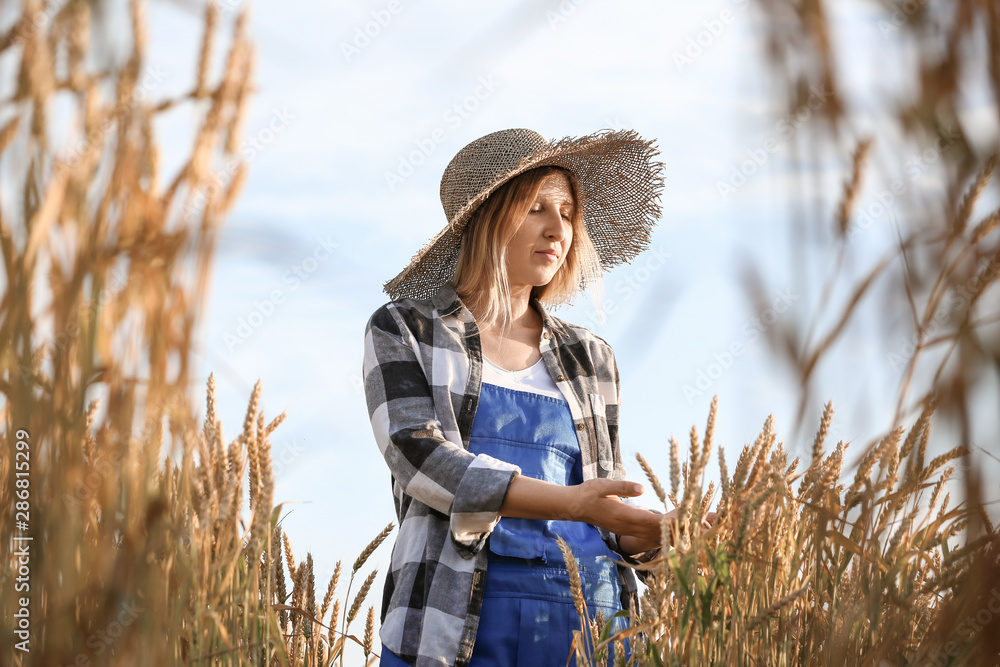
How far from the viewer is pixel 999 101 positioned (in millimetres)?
620

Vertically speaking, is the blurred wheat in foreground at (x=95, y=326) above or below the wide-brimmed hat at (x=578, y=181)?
below

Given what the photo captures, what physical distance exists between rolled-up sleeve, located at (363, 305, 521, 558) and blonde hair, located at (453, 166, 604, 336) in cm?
31

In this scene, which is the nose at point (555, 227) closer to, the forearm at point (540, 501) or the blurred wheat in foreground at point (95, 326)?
the forearm at point (540, 501)

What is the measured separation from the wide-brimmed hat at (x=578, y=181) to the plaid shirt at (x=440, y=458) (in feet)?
0.82

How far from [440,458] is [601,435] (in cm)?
67

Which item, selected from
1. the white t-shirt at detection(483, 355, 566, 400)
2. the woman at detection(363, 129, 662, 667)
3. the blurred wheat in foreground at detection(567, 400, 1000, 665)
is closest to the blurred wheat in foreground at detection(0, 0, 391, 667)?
the blurred wheat in foreground at detection(567, 400, 1000, 665)

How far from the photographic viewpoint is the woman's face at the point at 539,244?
2.46 meters

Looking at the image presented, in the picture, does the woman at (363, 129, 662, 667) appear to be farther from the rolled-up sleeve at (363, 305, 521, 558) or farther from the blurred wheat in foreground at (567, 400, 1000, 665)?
the blurred wheat in foreground at (567, 400, 1000, 665)

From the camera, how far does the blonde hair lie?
2.48 meters

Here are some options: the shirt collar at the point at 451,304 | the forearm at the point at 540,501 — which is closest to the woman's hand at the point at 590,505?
the forearm at the point at 540,501

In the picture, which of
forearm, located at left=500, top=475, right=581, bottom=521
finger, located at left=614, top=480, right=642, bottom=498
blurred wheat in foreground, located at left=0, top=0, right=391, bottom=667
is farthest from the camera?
forearm, located at left=500, top=475, right=581, bottom=521

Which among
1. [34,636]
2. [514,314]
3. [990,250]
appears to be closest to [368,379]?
[514,314]

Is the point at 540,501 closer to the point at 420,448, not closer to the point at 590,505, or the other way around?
the point at 590,505

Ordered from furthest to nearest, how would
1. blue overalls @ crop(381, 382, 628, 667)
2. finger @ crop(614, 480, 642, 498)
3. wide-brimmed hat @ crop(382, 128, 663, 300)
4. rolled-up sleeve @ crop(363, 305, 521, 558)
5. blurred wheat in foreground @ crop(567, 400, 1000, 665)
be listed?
1. wide-brimmed hat @ crop(382, 128, 663, 300)
2. blue overalls @ crop(381, 382, 628, 667)
3. rolled-up sleeve @ crop(363, 305, 521, 558)
4. finger @ crop(614, 480, 642, 498)
5. blurred wheat in foreground @ crop(567, 400, 1000, 665)
